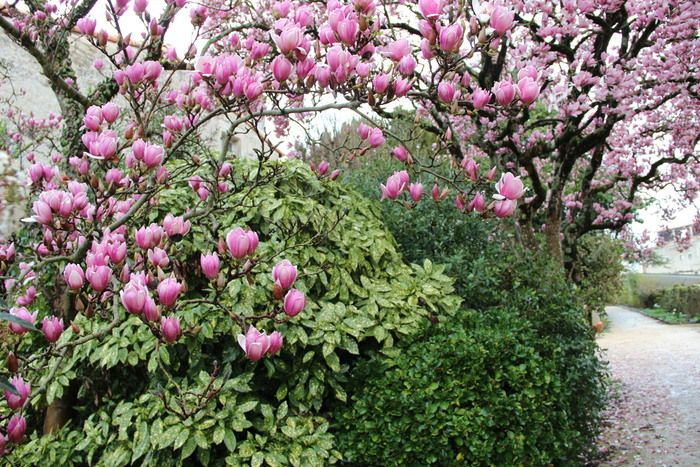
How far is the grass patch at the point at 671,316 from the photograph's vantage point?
1830 centimetres

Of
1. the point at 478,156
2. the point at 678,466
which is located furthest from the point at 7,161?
the point at 478,156

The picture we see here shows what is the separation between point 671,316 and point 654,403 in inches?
538

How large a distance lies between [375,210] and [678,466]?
11.5ft

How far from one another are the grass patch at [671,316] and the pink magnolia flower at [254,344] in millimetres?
19844

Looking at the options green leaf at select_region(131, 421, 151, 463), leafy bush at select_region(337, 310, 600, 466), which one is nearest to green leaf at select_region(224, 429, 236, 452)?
green leaf at select_region(131, 421, 151, 463)

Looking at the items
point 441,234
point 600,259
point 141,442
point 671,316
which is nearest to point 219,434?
point 141,442

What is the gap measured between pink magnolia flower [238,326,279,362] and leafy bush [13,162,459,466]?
0.99m

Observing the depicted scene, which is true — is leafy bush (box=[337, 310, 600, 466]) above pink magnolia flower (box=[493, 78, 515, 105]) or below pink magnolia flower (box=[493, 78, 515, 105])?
below

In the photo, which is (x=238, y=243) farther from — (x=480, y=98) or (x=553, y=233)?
(x=553, y=233)

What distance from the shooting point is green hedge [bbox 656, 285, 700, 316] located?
61.8 feet

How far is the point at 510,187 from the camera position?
7.22 ft

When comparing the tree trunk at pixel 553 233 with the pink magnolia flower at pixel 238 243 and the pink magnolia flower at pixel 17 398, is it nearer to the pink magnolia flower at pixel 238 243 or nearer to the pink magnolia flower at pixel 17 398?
the pink magnolia flower at pixel 238 243

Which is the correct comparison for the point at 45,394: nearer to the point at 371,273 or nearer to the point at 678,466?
the point at 371,273

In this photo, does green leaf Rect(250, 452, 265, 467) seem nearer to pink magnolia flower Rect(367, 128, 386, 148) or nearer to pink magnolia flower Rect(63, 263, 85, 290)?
pink magnolia flower Rect(63, 263, 85, 290)
